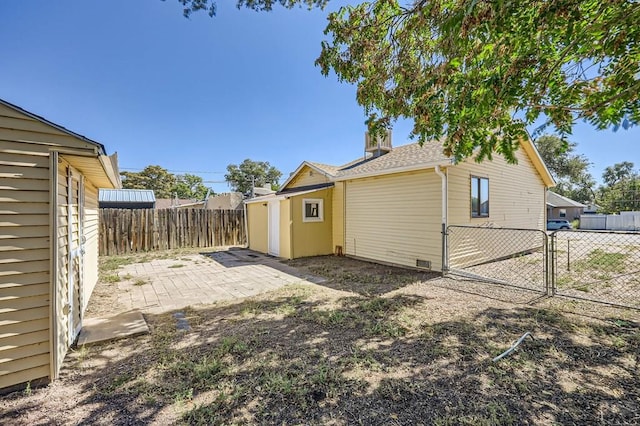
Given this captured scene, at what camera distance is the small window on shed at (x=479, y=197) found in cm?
779

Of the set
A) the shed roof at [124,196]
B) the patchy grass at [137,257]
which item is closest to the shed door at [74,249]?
the patchy grass at [137,257]

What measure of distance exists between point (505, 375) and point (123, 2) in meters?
8.25

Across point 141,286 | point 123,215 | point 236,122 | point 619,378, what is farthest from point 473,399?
point 236,122

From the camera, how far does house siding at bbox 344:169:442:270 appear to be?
703 cm

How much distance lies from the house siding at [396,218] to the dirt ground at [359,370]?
2.79 metres

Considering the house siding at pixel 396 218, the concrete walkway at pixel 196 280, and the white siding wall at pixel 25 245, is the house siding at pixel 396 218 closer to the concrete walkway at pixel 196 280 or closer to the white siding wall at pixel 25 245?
the concrete walkway at pixel 196 280

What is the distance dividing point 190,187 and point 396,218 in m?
46.2

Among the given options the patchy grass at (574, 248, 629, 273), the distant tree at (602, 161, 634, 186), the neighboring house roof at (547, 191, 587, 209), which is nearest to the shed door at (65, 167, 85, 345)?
the patchy grass at (574, 248, 629, 273)

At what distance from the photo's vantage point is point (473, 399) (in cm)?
229

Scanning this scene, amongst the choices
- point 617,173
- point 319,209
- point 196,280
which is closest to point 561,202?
point 617,173

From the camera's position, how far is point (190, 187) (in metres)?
46.7

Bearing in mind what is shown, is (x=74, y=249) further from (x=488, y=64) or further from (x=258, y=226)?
(x=258, y=226)

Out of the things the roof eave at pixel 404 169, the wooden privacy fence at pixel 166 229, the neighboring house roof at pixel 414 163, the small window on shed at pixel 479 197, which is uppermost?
the neighboring house roof at pixel 414 163

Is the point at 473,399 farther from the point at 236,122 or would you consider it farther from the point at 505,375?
the point at 236,122
